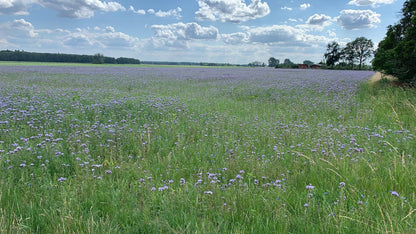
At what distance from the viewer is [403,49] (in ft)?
33.6

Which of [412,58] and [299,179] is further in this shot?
[412,58]

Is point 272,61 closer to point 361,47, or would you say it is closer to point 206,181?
point 361,47

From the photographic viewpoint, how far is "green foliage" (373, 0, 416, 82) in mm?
9688

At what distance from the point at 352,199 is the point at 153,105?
6.15 meters

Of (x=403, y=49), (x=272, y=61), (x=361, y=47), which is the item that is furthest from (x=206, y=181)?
(x=272, y=61)

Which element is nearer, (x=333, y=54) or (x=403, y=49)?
(x=403, y=49)

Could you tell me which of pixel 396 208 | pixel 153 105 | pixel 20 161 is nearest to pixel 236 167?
pixel 396 208

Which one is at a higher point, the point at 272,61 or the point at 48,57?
the point at 272,61

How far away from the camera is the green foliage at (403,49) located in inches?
381

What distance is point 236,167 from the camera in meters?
3.71

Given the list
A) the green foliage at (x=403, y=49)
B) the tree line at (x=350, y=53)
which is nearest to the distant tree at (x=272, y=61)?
the tree line at (x=350, y=53)

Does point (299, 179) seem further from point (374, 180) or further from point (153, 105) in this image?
point (153, 105)

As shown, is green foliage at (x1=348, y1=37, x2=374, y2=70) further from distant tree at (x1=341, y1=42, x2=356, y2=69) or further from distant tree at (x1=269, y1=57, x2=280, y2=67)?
distant tree at (x1=269, y1=57, x2=280, y2=67)

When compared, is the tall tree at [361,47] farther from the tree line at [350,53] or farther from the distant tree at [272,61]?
the distant tree at [272,61]
